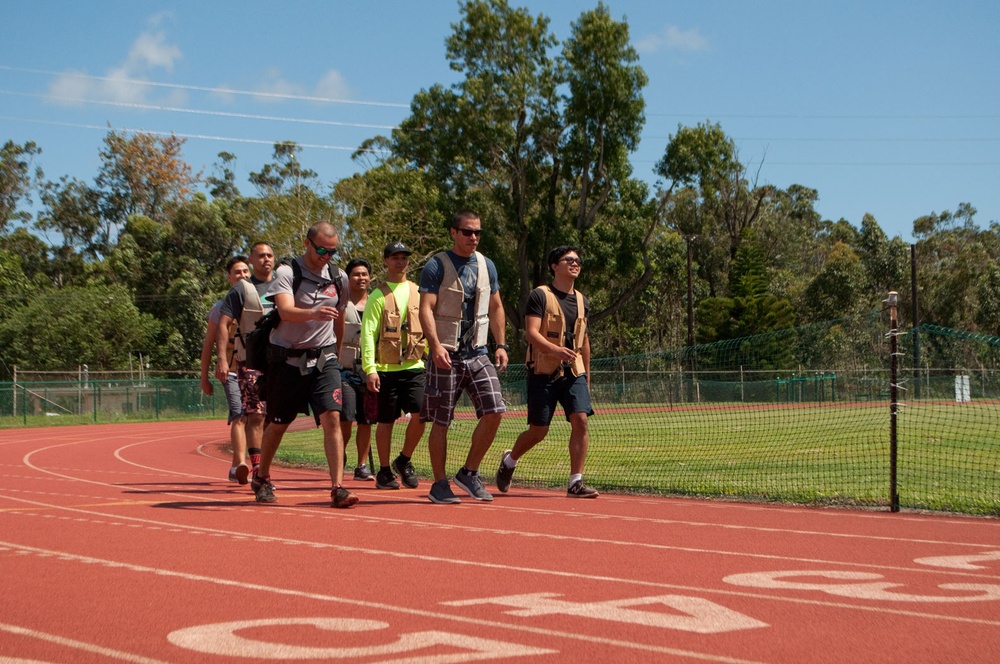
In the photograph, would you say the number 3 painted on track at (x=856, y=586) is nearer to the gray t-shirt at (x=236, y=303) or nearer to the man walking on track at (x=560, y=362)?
the man walking on track at (x=560, y=362)

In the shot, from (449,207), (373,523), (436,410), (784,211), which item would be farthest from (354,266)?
(784,211)

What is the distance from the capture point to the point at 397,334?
10242mm

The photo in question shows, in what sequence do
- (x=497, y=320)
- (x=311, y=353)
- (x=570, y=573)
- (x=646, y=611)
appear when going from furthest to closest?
(x=497, y=320) → (x=311, y=353) → (x=570, y=573) → (x=646, y=611)

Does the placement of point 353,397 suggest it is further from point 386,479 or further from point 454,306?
point 454,306

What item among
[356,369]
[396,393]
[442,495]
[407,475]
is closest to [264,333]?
[396,393]

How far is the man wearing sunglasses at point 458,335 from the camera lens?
899cm

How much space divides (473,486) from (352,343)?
2.40m

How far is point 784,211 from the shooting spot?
3374 inches

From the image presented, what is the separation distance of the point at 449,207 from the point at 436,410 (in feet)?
130

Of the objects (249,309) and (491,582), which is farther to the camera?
(249,309)

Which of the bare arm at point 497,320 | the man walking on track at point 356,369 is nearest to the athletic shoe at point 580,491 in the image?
the bare arm at point 497,320

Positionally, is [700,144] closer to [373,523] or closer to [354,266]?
[354,266]

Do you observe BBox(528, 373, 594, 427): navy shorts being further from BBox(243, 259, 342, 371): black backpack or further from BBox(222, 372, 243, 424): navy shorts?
BBox(222, 372, 243, 424): navy shorts

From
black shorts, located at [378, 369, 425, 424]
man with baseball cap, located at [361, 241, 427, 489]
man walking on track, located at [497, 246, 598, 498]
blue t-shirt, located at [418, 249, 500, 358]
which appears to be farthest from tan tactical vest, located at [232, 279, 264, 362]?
man walking on track, located at [497, 246, 598, 498]
